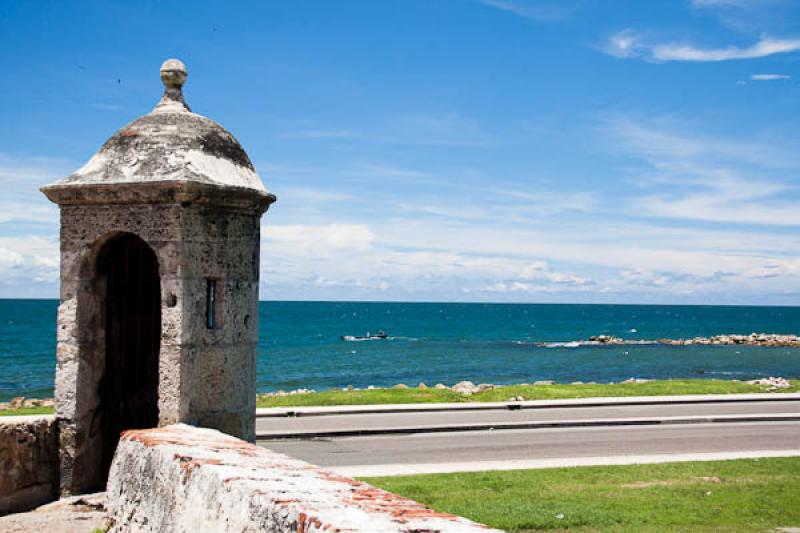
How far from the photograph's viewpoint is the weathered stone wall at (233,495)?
3.88 meters

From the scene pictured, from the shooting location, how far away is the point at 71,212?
7.37m

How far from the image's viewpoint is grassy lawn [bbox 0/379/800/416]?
878 inches

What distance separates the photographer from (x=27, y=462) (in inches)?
290

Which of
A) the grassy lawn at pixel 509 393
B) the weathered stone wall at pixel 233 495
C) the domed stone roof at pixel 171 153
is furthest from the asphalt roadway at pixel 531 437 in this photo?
the weathered stone wall at pixel 233 495

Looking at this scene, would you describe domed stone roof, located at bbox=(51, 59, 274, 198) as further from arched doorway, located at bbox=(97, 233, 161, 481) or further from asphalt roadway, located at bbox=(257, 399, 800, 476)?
asphalt roadway, located at bbox=(257, 399, 800, 476)

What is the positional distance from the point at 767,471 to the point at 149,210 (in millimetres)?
10515

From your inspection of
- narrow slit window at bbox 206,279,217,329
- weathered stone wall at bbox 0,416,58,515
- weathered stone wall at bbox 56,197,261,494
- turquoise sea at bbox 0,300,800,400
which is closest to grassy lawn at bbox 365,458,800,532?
weathered stone wall at bbox 56,197,261,494

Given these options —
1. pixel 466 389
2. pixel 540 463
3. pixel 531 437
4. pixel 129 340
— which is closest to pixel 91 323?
pixel 129 340

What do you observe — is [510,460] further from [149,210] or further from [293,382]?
[293,382]

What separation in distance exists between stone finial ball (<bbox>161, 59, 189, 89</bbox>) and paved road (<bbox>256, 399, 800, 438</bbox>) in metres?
9.72

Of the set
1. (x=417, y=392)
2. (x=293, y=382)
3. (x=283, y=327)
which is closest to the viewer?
(x=417, y=392)

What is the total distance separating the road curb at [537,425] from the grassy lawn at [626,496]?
177 inches

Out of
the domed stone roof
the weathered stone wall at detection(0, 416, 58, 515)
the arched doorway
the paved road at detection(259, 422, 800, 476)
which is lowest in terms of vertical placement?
the paved road at detection(259, 422, 800, 476)

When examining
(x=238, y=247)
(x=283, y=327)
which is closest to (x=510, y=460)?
(x=238, y=247)
